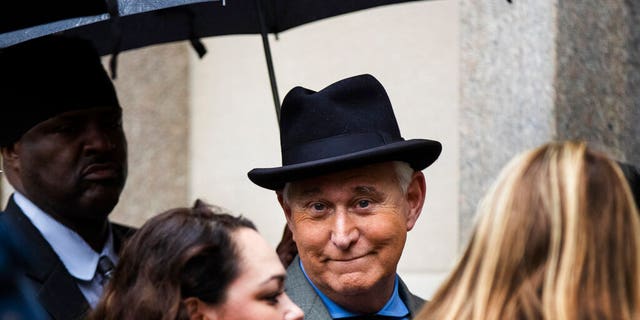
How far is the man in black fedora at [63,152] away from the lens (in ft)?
12.8

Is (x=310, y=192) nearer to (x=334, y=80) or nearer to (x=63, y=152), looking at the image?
(x=63, y=152)

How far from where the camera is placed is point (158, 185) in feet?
23.6

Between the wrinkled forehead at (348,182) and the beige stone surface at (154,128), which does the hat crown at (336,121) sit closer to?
the wrinkled forehead at (348,182)

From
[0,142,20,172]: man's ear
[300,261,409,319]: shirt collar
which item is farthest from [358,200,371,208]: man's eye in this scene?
[0,142,20,172]: man's ear

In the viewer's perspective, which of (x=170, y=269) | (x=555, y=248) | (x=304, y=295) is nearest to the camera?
(x=555, y=248)

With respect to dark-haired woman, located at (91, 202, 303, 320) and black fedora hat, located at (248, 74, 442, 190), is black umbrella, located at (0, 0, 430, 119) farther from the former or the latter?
dark-haired woman, located at (91, 202, 303, 320)

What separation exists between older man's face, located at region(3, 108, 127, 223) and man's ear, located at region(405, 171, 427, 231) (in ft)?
3.63

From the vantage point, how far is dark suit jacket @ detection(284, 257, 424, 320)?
3.34 metres

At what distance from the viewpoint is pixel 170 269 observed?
255cm

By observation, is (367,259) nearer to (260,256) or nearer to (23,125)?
(260,256)

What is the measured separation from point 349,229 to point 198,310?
834 mm

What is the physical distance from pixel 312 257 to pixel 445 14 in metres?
3.09

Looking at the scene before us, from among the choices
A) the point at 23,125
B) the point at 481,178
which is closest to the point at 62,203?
the point at 23,125

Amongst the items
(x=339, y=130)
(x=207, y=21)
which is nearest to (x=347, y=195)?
(x=339, y=130)
